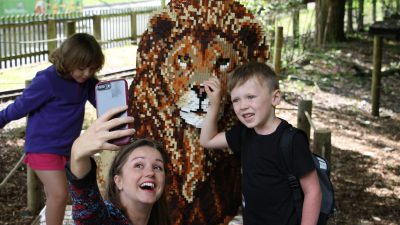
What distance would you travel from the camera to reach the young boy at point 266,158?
2398 millimetres

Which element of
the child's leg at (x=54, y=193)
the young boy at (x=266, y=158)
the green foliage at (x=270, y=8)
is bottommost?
the child's leg at (x=54, y=193)

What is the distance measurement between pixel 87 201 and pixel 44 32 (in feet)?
34.5

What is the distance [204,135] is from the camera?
2.63 metres

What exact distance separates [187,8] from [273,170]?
869mm

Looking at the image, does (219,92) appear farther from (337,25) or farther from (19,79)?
(337,25)

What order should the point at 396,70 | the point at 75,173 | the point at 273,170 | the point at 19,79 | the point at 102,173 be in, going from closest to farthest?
1. the point at 75,173
2. the point at 273,170
3. the point at 102,173
4. the point at 19,79
5. the point at 396,70

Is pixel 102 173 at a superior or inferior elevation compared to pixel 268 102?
inferior

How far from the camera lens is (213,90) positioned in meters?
2.58

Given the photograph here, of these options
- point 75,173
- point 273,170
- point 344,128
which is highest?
point 75,173

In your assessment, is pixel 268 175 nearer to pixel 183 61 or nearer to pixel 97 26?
pixel 183 61

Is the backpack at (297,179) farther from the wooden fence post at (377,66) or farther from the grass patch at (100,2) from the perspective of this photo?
the grass patch at (100,2)

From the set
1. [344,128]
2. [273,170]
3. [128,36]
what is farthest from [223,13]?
[128,36]

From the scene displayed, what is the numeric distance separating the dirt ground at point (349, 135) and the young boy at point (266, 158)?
2.64 m

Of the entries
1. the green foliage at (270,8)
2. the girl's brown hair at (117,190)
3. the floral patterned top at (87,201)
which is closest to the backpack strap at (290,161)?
the girl's brown hair at (117,190)
